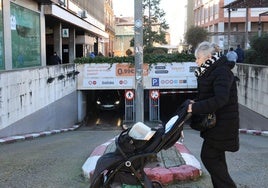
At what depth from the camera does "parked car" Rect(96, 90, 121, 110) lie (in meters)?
26.7

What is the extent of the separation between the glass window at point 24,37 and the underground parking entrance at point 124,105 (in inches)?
214

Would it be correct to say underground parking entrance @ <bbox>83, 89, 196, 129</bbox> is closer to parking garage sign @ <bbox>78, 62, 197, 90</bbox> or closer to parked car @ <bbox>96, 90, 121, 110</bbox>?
parked car @ <bbox>96, 90, 121, 110</bbox>

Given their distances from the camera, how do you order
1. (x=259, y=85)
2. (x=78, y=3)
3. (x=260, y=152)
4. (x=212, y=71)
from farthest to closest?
(x=78, y=3) → (x=259, y=85) → (x=260, y=152) → (x=212, y=71)

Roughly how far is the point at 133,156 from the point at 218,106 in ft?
2.97

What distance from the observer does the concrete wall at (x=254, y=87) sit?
1370 cm

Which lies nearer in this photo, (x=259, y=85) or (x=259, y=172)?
(x=259, y=172)

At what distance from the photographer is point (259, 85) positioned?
14.4 m

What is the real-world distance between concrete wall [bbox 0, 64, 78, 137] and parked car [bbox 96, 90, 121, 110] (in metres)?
6.03

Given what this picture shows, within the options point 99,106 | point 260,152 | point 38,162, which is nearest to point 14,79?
point 38,162

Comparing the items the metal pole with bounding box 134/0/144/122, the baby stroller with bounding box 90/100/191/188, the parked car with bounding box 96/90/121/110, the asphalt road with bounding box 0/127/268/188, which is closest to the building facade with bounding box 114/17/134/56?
the parked car with bounding box 96/90/121/110

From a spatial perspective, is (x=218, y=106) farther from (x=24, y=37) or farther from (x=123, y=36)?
(x=123, y=36)

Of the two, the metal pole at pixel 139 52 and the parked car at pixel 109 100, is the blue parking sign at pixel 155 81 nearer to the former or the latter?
the parked car at pixel 109 100

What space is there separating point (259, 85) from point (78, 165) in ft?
31.7

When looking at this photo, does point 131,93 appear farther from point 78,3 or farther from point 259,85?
point 78,3
